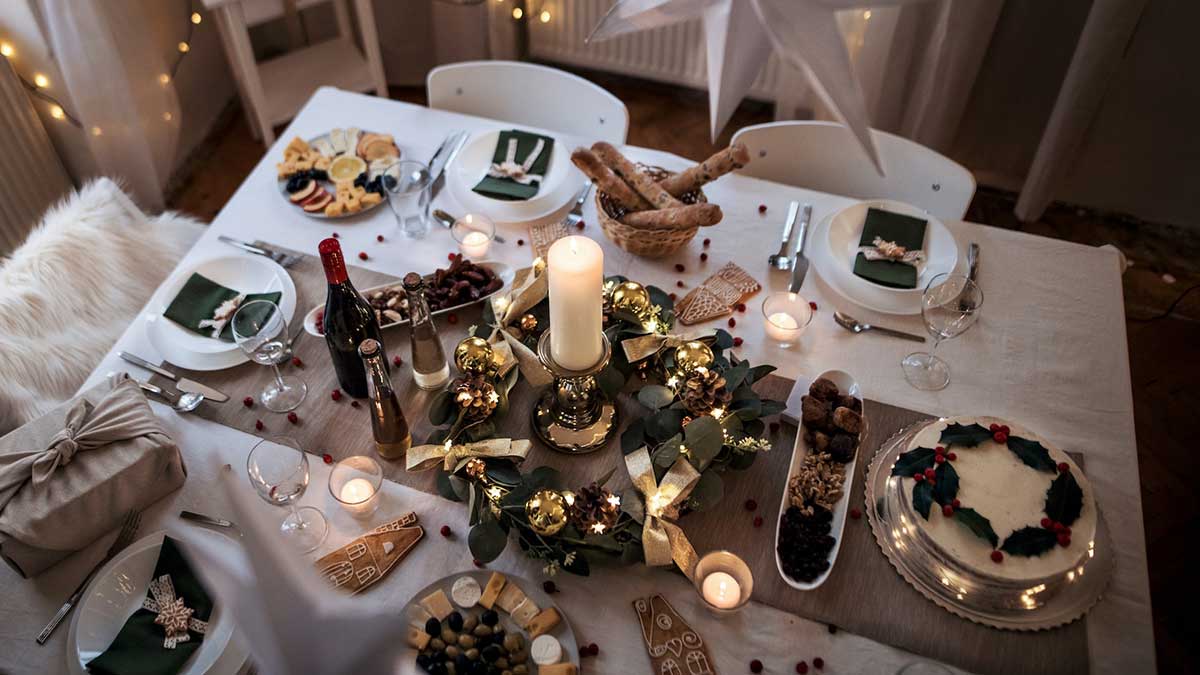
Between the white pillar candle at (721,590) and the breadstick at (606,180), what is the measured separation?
74 centimetres

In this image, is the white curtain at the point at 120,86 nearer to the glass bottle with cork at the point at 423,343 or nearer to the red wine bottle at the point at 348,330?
the red wine bottle at the point at 348,330

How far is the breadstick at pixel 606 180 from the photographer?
158cm

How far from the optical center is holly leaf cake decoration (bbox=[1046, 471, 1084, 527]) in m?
1.18

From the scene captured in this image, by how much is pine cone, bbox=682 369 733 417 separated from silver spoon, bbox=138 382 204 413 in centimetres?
83

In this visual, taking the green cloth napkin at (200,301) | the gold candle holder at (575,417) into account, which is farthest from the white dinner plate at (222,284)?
the gold candle holder at (575,417)

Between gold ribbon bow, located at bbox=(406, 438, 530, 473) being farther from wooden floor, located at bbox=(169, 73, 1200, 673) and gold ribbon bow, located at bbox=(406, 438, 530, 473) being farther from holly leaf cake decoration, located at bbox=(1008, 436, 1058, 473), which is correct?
wooden floor, located at bbox=(169, 73, 1200, 673)

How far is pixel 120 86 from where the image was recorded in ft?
8.16

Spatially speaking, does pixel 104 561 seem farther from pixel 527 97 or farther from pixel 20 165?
pixel 20 165

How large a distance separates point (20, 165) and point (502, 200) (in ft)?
5.18

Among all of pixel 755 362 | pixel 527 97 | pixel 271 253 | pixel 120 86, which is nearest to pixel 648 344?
pixel 755 362

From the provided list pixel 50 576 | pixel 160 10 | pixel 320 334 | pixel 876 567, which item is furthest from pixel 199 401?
pixel 160 10

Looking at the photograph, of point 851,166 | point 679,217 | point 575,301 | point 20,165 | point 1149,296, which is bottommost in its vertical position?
point 1149,296

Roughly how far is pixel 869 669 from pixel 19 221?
2523mm

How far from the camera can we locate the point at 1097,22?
2307mm
